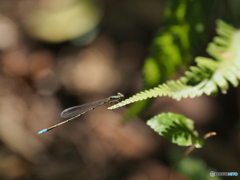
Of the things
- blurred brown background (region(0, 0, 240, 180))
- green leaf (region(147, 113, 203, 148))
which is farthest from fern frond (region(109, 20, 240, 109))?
blurred brown background (region(0, 0, 240, 180))

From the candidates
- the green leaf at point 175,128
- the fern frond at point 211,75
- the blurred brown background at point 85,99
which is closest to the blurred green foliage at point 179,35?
the fern frond at point 211,75

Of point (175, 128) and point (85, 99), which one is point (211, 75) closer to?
point (175, 128)

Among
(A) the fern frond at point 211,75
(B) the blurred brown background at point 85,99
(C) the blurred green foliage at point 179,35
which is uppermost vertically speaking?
(C) the blurred green foliage at point 179,35

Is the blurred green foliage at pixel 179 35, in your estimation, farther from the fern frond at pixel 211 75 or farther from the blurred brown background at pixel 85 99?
the blurred brown background at pixel 85 99

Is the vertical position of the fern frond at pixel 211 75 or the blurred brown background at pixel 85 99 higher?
the fern frond at pixel 211 75

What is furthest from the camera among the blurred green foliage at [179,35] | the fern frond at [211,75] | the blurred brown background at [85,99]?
the blurred brown background at [85,99]

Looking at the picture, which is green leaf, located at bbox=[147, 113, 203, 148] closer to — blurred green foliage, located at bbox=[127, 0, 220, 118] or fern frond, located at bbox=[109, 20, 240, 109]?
fern frond, located at bbox=[109, 20, 240, 109]
